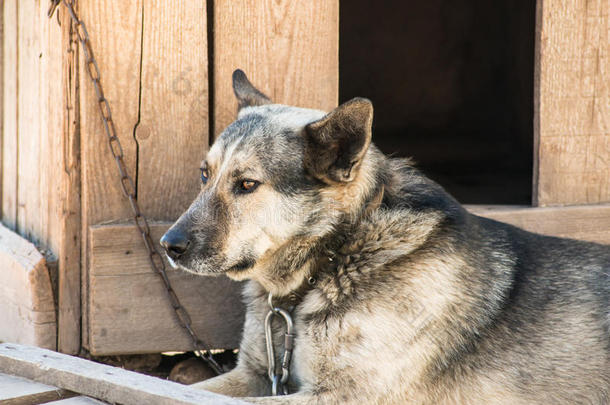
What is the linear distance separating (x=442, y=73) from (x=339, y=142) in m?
6.59

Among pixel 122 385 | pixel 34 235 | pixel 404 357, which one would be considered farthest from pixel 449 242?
pixel 34 235

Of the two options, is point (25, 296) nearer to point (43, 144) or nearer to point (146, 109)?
point (43, 144)

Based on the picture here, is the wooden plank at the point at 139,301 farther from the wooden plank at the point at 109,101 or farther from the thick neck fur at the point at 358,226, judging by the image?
the thick neck fur at the point at 358,226

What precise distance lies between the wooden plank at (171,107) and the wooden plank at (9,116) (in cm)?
125

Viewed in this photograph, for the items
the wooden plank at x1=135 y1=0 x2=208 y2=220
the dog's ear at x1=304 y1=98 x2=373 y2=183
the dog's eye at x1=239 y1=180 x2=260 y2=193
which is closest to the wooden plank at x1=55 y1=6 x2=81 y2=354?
the wooden plank at x1=135 y1=0 x2=208 y2=220

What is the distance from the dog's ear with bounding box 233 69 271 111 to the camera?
11.0ft

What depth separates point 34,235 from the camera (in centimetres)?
396

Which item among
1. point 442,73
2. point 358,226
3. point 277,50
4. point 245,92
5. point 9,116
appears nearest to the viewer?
point 358,226

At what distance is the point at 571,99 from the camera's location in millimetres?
4059

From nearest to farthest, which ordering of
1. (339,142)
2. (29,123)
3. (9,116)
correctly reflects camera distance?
(339,142), (29,123), (9,116)

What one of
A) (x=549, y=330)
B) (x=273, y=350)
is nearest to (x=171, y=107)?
(x=273, y=350)

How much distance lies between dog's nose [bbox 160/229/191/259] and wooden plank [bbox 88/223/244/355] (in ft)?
2.53

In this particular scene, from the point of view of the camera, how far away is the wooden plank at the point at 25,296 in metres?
3.48

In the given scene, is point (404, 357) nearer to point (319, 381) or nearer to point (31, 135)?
point (319, 381)
